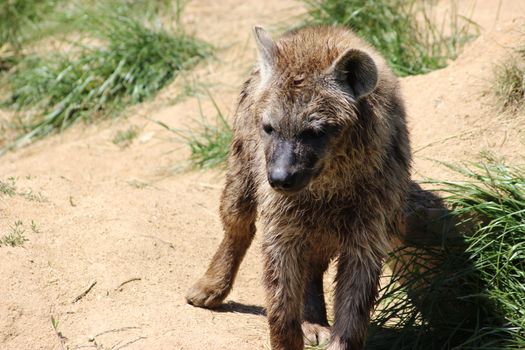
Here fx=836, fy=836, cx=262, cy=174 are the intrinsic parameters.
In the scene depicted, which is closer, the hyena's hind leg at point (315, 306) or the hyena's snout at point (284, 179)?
the hyena's snout at point (284, 179)

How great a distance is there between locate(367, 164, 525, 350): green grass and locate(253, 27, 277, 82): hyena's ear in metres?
1.32

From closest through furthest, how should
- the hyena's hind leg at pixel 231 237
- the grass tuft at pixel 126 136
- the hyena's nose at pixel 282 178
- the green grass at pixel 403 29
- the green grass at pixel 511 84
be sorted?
the hyena's nose at pixel 282 178
the hyena's hind leg at pixel 231 237
the green grass at pixel 511 84
the green grass at pixel 403 29
the grass tuft at pixel 126 136

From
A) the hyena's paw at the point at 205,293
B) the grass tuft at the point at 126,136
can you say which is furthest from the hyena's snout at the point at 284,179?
the grass tuft at the point at 126,136

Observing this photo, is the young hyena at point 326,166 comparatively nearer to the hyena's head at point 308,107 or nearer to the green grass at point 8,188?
the hyena's head at point 308,107

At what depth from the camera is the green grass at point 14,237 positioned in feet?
16.8

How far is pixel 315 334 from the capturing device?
5160mm

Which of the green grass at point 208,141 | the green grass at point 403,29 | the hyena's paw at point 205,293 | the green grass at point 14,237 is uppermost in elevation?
the green grass at point 403,29

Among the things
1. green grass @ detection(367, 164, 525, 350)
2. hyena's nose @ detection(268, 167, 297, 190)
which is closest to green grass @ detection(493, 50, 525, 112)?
green grass @ detection(367, 164, 525, 350)

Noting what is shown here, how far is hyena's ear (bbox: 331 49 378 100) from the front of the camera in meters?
4.05

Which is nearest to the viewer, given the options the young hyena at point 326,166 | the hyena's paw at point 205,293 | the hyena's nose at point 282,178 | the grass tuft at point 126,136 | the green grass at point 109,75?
the hyena's nose at point 282,178

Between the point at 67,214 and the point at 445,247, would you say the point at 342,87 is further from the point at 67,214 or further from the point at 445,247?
the point at 67,214

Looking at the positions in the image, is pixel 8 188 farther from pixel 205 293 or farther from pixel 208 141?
pixel 208 141

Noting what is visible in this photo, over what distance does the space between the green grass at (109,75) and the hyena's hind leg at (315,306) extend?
12.0 ft

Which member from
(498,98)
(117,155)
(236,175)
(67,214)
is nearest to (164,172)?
(117,155)
